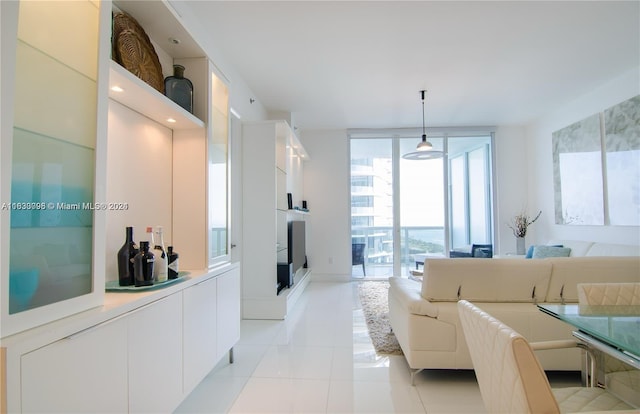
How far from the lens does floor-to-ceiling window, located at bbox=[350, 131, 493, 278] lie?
621 centimetres

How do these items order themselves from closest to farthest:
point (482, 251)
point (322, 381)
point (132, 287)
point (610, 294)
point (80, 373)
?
1. point (80, 373)
2. point (132, 287)
3. point (610, 294)
4. point (322, 381)
5. point (482, 251)

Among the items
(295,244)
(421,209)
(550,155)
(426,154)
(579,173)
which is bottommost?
(295,244)

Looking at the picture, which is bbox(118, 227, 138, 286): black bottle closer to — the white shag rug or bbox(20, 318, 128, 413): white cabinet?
bbox(20, 318, 128, 413): white cabinet

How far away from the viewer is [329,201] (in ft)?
20.3

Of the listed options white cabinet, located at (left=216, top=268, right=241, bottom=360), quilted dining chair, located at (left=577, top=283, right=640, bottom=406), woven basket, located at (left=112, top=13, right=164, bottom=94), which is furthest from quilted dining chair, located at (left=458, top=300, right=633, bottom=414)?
woven basket, located at (left=112, top=13, right=164, bottom=94)

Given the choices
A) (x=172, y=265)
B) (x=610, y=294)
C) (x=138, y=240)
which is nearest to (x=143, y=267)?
(x=172, y=265)

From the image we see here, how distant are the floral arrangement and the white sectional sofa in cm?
384

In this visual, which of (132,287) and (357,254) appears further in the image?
(357,254)

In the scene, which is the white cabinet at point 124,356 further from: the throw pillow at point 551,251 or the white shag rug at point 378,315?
the throw pillow at point 551,251

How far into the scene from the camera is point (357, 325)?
3.50 m

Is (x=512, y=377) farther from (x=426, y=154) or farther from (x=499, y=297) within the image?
(x=426, y=154)

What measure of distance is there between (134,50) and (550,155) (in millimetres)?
6269

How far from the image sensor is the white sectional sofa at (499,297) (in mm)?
2117

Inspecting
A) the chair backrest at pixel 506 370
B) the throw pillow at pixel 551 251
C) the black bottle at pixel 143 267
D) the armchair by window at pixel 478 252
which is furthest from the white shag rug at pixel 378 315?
the throw pillow at pixel 551 251
